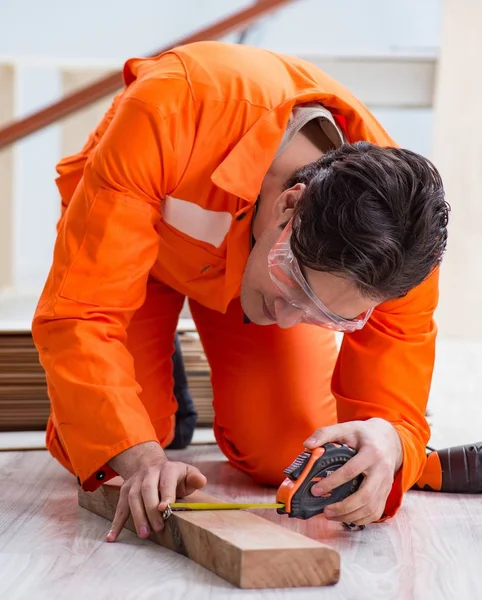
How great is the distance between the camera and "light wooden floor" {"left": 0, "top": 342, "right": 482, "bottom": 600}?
1.32m

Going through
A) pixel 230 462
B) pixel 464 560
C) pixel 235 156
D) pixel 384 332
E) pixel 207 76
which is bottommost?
pixel 230 462

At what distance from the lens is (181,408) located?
2.44 meters

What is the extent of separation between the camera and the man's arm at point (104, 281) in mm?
1587

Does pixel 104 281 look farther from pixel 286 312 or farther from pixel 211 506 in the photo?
pixel 211 506

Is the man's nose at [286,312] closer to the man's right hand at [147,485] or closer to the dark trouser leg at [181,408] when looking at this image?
the man's right hand at [147,485]

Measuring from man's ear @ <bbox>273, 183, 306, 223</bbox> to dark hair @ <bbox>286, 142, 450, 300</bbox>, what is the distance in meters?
0.08

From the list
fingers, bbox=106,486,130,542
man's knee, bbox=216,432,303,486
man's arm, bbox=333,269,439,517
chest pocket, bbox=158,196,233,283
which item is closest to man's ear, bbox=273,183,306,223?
chest pocket, bbox=158,196,233,283

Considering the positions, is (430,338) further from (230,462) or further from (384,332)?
(230,462)

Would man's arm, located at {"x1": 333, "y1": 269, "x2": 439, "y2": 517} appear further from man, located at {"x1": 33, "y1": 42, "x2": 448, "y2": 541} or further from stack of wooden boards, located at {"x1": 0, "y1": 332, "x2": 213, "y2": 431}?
stack of wooden boards, located at {"x1": 0, "y1": 332, "x2": 213, "y2": 431}

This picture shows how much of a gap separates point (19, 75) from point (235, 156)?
11.3 feet

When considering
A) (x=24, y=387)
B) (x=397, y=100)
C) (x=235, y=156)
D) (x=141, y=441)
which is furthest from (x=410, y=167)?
(x=397, y=100)

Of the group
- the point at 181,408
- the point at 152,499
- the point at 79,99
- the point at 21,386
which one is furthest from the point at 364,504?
the point at 79,99

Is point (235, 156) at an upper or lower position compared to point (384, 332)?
upper

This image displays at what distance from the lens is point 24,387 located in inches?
99.5
